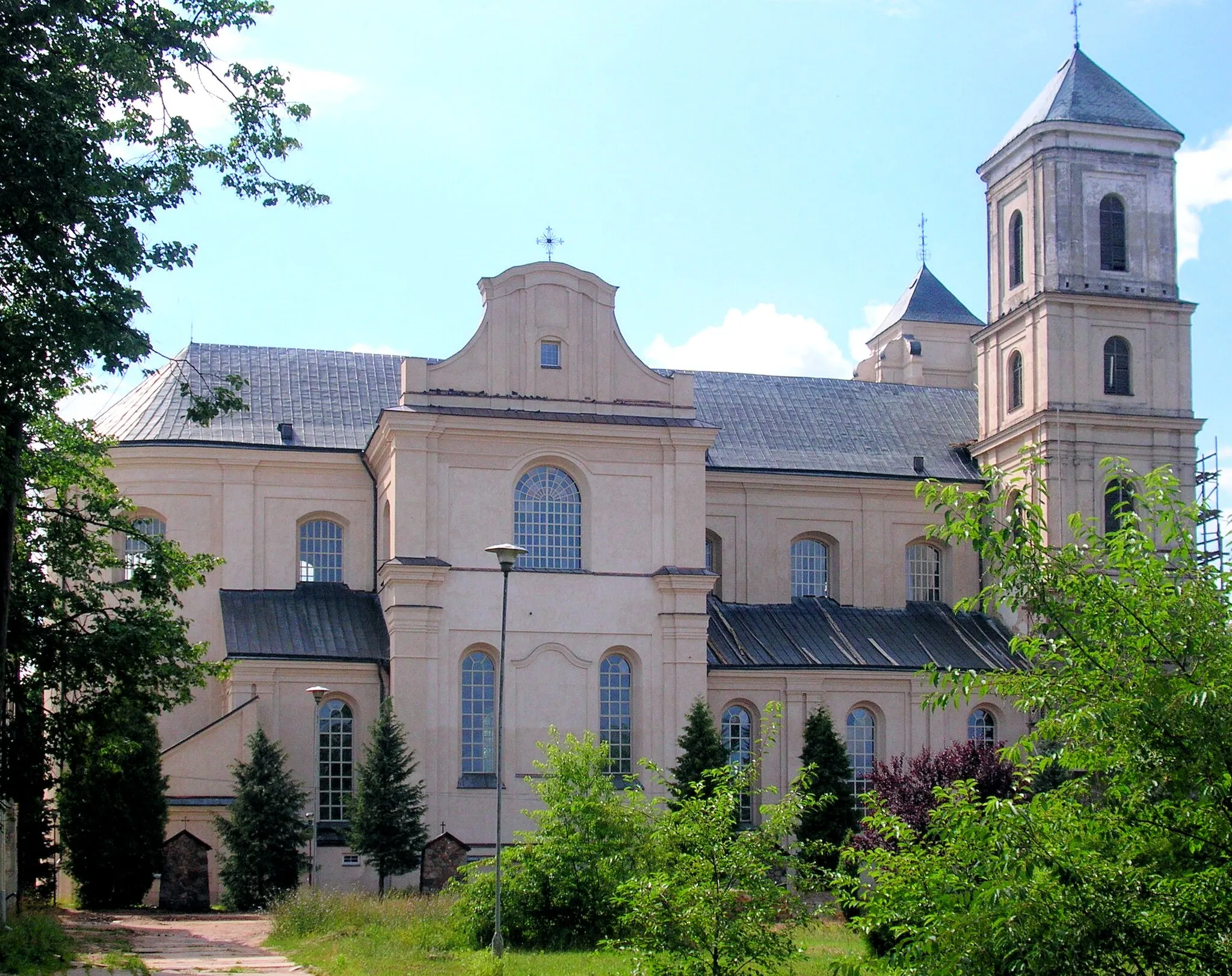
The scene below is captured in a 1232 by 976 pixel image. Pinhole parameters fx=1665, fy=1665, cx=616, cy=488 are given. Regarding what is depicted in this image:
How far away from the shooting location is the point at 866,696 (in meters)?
47.4

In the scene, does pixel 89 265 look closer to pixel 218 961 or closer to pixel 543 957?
pixel 218 961

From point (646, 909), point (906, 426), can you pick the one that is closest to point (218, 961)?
point (646, 909)

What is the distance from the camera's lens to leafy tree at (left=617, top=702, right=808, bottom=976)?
19.3 metres

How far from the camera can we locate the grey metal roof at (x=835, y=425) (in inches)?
2025

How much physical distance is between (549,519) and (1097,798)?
29068mm

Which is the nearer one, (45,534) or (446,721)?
(45,534)

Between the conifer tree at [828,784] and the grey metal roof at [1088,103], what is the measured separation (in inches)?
774

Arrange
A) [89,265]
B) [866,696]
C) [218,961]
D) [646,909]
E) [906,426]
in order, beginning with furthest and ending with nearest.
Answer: [906,426] → [866,696] → [218,961] → [89,265] → [646,909]

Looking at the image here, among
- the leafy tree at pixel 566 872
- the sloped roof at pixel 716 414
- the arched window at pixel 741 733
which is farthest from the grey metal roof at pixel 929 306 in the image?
the leafy tree at pixel 566 872

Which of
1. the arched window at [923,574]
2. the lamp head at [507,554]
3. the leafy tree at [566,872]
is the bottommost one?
the leafy tree at [566,872]

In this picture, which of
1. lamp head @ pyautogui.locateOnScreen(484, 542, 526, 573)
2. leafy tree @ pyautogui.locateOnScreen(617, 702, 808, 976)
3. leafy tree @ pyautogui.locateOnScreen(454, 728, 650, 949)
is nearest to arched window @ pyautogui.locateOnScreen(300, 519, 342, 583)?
leafy tree @ pyautogui.locateOnScreen(454, 728, 650, 949)

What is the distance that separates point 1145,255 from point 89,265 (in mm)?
37111

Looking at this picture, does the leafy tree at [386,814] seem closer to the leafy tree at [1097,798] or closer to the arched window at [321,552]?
the arched window at [321,552]

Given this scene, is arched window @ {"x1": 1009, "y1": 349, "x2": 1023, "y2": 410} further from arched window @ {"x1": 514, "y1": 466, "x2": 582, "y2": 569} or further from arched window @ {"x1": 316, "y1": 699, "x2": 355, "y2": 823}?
arched window @ {"x1": 316, "y1": 699, "x2": 355, "y2": 823}
